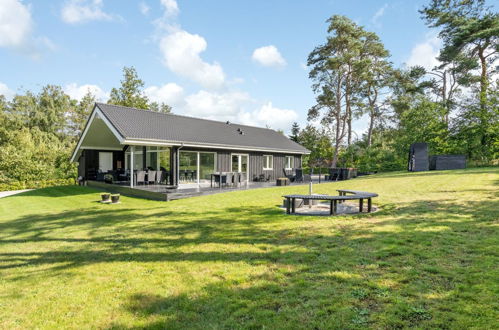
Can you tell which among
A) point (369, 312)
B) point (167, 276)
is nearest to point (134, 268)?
point (167, 276)

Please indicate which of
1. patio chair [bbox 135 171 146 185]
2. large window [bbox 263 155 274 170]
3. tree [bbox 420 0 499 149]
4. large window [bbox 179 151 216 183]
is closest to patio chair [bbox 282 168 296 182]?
large window [bbox 263 155 274 170]

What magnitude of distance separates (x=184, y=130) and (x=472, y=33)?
24.5 m

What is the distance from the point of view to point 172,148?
1473 cm

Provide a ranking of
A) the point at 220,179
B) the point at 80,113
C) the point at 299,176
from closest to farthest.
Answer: the point at 220,179 < the point at 299,176 < the point at 80,113

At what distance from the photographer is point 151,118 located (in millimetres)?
17172

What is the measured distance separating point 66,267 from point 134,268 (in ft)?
4.15

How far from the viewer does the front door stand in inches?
713

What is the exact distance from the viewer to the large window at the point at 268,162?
20.3m

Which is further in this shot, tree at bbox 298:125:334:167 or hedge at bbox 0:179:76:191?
tree at bbox 298:125:334:167

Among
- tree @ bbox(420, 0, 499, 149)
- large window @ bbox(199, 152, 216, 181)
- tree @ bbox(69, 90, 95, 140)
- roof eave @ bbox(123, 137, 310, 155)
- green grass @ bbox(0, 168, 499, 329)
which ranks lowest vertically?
green grass @ bbox(0, 168, 499, 329)

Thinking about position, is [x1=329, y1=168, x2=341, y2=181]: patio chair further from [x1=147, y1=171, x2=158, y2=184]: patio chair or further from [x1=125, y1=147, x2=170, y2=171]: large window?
[x1=147, y1=171, x2=158, y2=184]: patio chair

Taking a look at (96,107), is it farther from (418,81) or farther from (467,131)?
(418,81)

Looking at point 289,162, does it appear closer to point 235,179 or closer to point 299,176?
point 299,176

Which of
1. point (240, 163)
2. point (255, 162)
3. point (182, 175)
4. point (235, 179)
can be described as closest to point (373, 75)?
point (255, 162)
